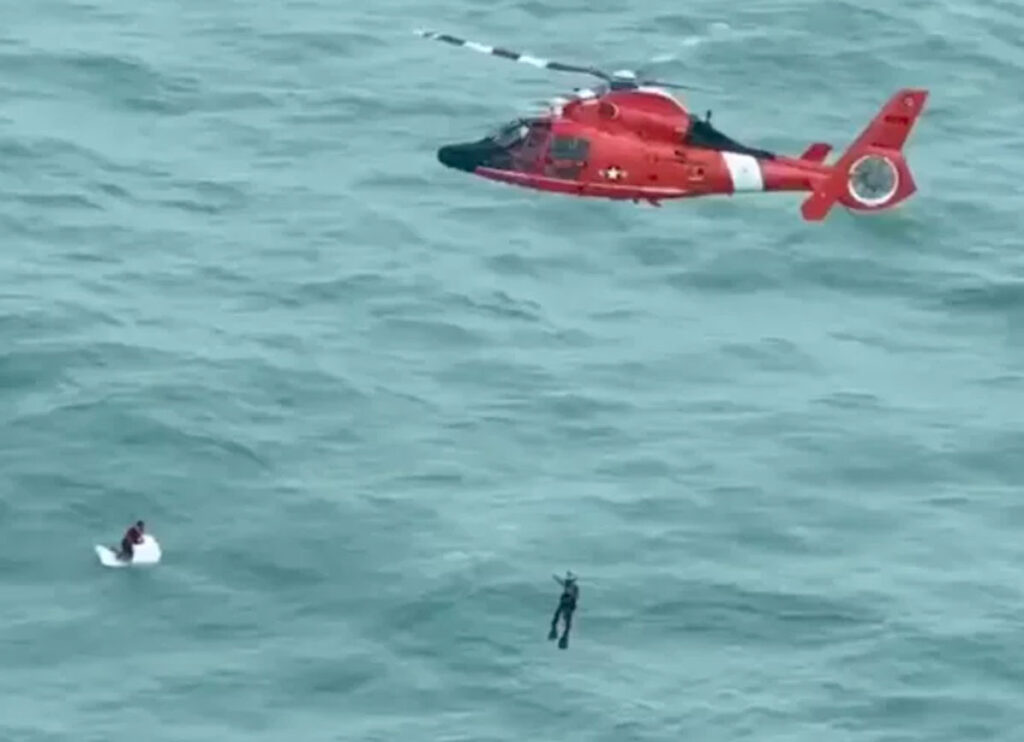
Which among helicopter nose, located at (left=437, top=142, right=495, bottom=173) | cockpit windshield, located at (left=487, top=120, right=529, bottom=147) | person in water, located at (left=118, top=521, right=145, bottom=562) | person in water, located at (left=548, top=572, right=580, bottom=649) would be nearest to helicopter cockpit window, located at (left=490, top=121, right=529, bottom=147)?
cockpit windshield, located at (left=487, top=120, right=529, bottom=147)

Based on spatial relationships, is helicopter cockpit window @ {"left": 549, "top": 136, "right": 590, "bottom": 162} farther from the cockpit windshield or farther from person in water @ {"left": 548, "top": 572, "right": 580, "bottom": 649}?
person in water @ {"left": 548, "top": 572, "right": 580, "bottom": 649}

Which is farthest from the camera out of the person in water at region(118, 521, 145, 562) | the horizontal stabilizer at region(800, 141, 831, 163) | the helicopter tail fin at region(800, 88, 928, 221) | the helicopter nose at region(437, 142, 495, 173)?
the person in water at region(118, 521, 145, 562)

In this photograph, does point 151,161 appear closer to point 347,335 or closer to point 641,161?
point 347,335

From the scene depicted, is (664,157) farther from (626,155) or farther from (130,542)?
(130,542)

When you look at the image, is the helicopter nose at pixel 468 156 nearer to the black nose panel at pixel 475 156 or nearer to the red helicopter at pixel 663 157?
the black nose panel at pixel 475 156

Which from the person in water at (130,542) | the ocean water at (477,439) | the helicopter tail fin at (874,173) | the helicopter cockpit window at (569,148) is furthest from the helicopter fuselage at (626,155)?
the person in water at (130,542)

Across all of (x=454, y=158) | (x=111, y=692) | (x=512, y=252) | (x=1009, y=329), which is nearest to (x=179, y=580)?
(x=111, y=692)

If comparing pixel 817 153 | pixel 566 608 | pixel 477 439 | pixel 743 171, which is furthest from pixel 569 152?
pixel 477 439
